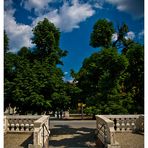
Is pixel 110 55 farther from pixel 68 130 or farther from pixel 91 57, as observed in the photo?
pixel 68 130

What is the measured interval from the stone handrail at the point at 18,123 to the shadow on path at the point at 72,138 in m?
0.70

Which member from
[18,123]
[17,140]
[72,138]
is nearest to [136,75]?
[72,138]

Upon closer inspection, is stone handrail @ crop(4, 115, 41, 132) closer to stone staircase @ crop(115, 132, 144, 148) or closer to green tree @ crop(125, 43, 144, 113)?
stone staircase @ crop(115, 132, 144, 148)

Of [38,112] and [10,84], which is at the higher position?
[10,84]

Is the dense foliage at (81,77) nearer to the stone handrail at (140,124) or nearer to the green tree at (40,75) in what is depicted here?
the green tree at (40,75)

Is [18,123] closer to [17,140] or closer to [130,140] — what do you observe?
[17,140]

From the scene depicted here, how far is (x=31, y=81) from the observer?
861 centimetres

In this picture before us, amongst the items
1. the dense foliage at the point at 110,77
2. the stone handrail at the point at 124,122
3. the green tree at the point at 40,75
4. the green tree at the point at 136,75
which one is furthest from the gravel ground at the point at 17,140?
the green tree at the point at 136,75

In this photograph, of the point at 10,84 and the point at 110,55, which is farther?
the point at 10,84

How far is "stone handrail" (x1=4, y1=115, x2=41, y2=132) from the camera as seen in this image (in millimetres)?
7391

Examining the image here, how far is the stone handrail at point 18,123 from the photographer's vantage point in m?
7.39

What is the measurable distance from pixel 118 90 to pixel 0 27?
4450 millimetres

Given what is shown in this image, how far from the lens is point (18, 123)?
7.46 meters

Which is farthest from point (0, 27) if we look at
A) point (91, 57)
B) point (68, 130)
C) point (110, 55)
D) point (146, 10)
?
point (68, 130)
